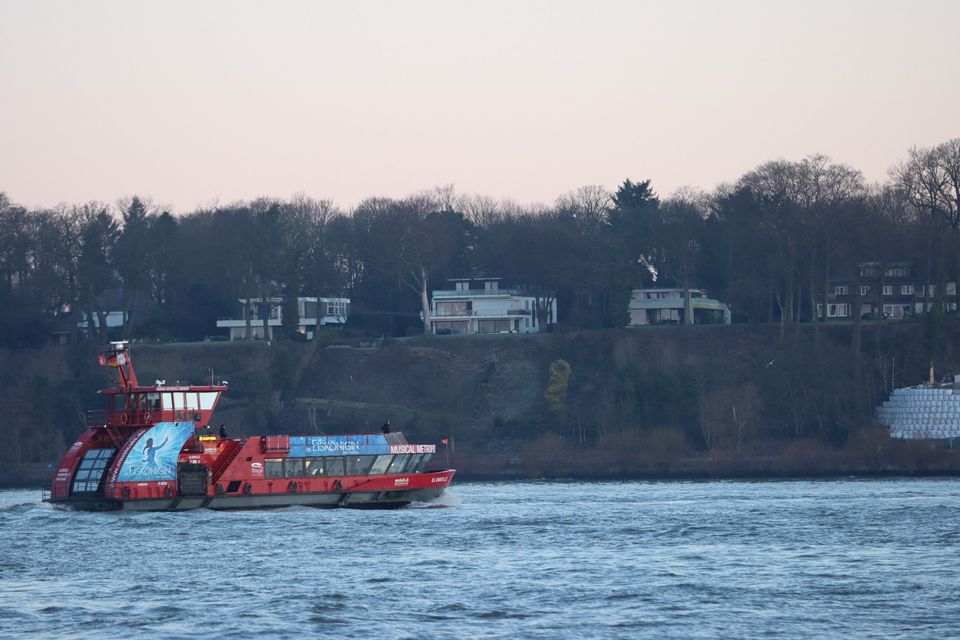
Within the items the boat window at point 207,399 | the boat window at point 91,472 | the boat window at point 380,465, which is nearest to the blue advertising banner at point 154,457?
the boat window at point 91,472

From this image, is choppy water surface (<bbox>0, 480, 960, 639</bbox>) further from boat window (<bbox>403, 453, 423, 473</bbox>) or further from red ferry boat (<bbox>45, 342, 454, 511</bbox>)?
boat window (<bbox>403, 453, 423, 473</bbox>)

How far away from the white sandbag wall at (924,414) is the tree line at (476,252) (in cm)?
1436

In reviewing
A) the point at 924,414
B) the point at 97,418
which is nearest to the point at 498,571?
the point at 97,418

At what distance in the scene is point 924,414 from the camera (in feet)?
333

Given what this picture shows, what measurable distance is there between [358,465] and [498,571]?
80.4ft

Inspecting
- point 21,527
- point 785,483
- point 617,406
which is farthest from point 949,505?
point 617,406

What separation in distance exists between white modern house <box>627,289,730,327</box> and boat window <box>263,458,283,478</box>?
3022 inches

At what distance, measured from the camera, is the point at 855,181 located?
121 meters

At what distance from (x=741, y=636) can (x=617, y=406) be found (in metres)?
76.9

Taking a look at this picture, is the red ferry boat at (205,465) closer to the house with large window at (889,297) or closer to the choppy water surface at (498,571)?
the choppy water surface at (498,571)

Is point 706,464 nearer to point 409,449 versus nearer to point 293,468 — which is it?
point 409,449

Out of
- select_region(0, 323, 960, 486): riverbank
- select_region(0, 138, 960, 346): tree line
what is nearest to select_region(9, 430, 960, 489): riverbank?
select_region(0, 323, 960, 486): riverbank

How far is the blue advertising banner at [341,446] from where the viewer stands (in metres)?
66.6

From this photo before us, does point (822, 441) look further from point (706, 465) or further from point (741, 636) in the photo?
point (741, 636)
